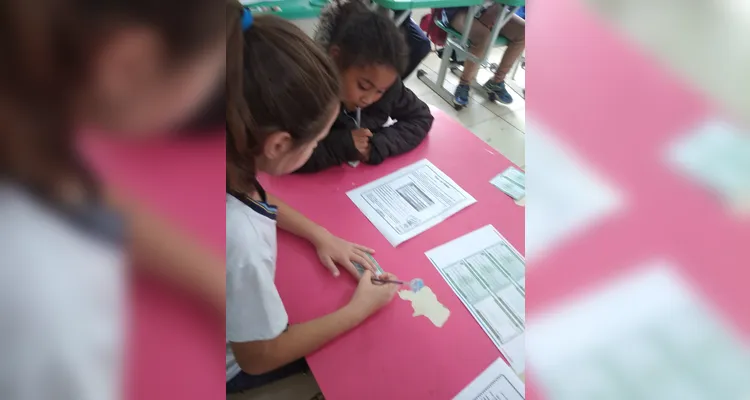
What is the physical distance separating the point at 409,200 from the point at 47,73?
93cm

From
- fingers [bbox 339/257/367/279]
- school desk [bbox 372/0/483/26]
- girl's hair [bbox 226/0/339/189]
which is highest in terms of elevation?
girl's hair [bbox 226/0/339/189]

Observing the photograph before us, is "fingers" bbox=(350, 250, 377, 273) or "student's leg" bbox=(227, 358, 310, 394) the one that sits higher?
"fingers" bbox=(350, 250, 377, 273)

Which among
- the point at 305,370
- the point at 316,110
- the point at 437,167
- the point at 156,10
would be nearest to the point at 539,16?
the point at 156,10

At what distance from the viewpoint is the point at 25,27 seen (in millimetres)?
122

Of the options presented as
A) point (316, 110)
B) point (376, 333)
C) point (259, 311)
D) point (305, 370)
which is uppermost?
point (316, 110)

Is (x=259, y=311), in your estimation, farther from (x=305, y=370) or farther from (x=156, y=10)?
(x=156, y=10)

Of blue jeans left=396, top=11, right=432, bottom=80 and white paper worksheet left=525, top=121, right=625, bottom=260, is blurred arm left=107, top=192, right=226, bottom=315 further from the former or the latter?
blue jeans left=396, top=11, right=432, bottom=80

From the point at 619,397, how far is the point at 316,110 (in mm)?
389

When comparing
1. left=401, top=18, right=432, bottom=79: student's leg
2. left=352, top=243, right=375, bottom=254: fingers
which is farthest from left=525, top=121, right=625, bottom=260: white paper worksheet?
left=401, top=18, right=432, bottom=79: student's leg

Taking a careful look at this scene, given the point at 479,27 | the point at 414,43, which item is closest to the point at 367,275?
the point at 414,43

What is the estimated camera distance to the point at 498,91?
6.49ft

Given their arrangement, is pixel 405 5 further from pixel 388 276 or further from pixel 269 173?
pixel 269 173

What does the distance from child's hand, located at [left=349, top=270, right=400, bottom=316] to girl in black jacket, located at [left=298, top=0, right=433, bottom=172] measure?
37cm

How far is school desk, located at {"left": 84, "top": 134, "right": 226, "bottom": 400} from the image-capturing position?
140 millimetres
